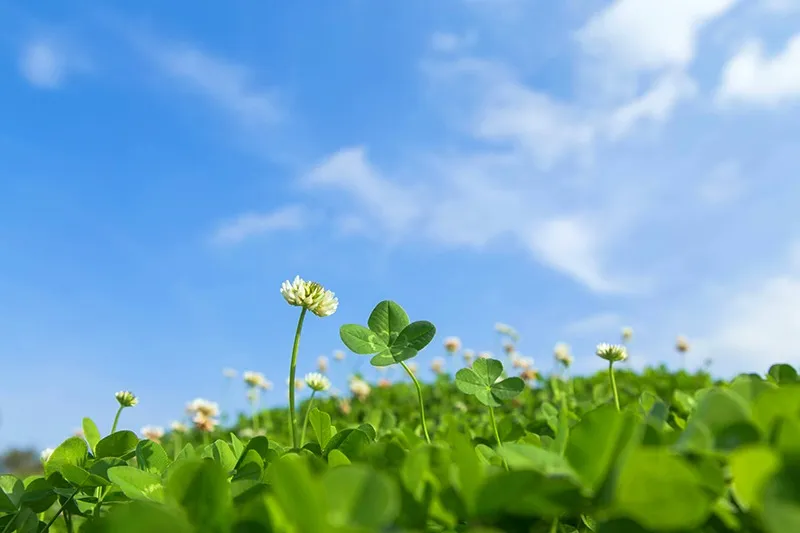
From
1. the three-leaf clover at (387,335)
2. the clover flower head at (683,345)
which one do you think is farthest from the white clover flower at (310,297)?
the clover flower head at (683,345)

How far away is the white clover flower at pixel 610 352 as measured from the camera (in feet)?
7.83

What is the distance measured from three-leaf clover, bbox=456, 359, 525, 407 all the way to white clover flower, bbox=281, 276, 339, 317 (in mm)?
465

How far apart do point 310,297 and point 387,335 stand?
304mm

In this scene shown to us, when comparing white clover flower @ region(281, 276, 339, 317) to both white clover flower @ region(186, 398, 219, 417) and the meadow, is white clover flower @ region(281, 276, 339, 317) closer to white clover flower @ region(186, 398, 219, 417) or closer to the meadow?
the meadow

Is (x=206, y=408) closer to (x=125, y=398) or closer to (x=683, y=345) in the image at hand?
(x=125, y=398)

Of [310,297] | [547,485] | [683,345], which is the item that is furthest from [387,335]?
[683,345]

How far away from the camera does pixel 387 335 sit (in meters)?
1.74

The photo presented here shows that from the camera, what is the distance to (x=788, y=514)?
65 centimetres

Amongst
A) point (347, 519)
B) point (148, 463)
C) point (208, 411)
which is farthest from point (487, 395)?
point (208, 411)

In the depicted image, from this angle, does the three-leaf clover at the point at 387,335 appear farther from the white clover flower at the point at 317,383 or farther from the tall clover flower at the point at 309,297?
the white clover flower at the point at 317,383

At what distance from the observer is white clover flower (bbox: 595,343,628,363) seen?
2.39m

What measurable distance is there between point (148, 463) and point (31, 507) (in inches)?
11.4

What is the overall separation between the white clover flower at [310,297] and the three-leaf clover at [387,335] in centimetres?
24

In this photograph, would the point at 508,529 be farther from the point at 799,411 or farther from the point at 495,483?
the point at 799,411
